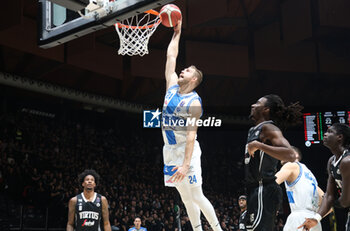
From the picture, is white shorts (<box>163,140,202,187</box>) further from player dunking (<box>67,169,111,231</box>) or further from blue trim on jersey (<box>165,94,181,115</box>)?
player dunking (<box>67,169,111,231</box>)

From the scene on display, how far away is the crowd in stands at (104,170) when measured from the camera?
1361 centimetres

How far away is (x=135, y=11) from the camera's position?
5320 mm

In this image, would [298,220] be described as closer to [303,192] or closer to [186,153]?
[303,192]

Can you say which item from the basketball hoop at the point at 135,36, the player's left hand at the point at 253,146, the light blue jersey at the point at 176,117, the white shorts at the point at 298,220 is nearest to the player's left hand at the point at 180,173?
the light blue jersey at the point at 176,117

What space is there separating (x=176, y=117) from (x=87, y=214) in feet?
7.83

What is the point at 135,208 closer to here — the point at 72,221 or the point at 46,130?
the point at 46,130

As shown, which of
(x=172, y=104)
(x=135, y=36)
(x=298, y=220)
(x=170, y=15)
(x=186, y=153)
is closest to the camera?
(x=186, y=153)

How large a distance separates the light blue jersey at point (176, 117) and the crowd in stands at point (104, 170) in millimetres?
7232

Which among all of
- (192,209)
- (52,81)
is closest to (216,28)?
(52,81)

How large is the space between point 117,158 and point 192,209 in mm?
14465

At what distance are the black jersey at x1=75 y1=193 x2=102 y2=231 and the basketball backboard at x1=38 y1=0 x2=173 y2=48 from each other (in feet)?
7.80

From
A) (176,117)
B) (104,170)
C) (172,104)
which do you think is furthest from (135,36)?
(104,170)

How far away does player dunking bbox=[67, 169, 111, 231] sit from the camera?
6.46 metres

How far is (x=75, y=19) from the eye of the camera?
590cm
